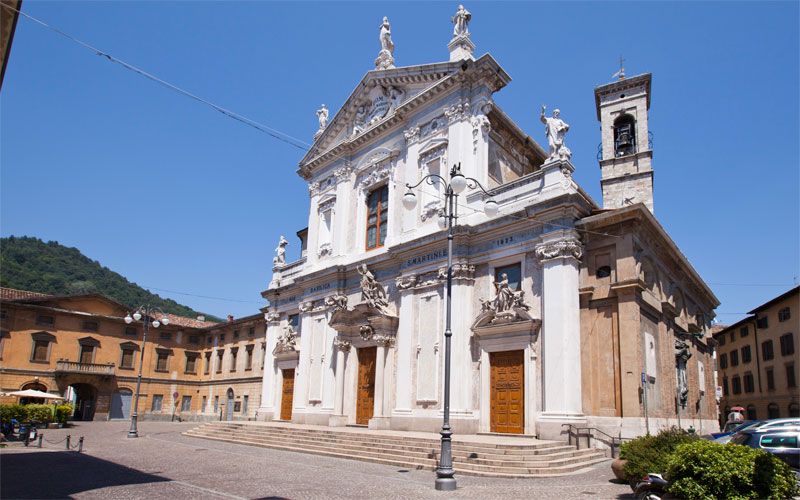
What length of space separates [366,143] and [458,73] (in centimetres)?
668

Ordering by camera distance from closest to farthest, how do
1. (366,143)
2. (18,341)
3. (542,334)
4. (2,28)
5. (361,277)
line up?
(2,28) → (542,334) → (361,277) → (366,143) → (18,341)

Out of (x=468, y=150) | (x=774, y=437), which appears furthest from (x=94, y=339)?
(x=774, y=437)

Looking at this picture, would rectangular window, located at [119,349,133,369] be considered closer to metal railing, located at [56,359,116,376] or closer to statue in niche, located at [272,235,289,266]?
metal railing, located at [56,359,116,376]

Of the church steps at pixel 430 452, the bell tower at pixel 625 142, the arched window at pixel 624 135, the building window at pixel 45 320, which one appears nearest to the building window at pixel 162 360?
the building window at pixel 45 320

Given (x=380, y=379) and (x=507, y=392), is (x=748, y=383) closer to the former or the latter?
(x=507, y=392)

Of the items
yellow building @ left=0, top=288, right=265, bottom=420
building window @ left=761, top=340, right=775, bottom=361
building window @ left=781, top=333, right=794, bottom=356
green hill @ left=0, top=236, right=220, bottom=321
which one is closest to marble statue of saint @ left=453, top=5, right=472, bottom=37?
yellow building @ left=0, top=288, right=265, bottom=420

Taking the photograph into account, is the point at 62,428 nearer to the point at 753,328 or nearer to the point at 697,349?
the point at 697,349

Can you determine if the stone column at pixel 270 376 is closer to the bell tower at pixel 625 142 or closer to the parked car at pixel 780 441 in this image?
the bell tower at pixel 625 142

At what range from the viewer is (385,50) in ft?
92.9

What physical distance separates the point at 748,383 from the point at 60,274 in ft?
233

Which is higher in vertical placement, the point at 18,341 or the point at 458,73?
the point at 458,73

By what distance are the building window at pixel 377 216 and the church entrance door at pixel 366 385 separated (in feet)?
16.6

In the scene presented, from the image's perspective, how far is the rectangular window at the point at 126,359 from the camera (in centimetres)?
4734

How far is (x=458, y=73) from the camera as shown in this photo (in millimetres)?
22922
